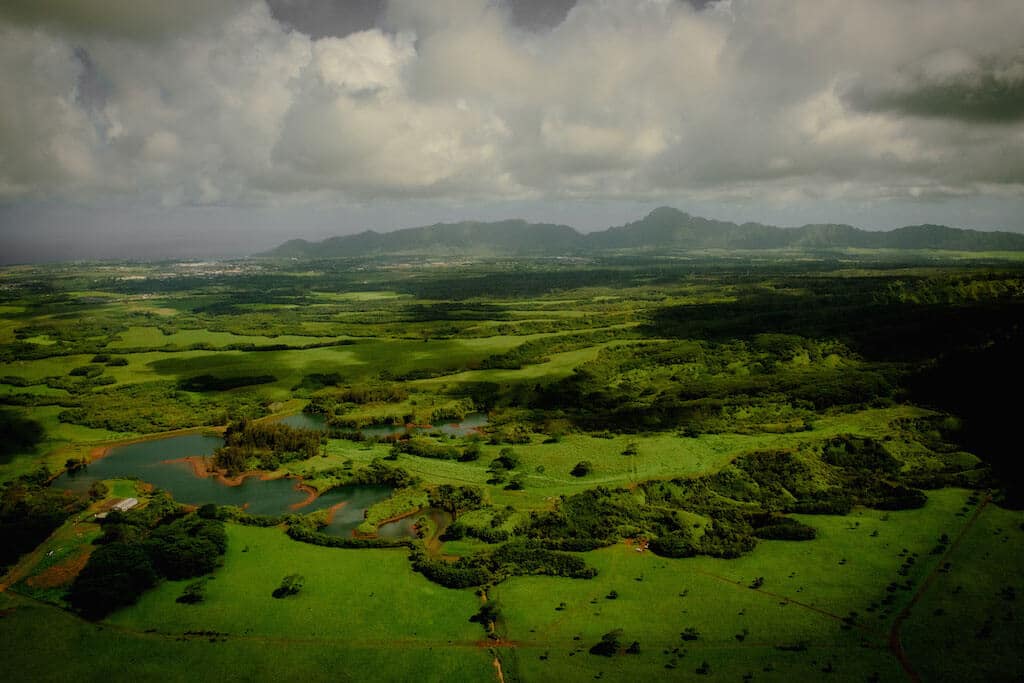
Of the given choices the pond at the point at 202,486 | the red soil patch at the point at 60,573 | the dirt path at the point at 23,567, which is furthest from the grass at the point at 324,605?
the dirt path at the point at 23,567

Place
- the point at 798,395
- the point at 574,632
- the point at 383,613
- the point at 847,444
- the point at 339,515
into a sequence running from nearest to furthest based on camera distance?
the point at 574,632 < the point at 383,613 < the point at 339,515 < the point at 847,444 < the point at 798,395

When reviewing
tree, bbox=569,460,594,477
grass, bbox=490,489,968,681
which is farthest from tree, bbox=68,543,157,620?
tree, bbox=569,460,594,477

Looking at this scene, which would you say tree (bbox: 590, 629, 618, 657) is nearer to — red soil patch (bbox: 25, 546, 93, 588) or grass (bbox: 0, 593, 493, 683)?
grass (bbox: 0, 593, 493, 683)

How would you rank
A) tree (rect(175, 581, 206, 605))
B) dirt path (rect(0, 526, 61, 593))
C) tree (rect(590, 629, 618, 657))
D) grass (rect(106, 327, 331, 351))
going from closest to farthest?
tree (rect(590, 629, 618, 657)) < tree (rect(175, 581, 206, 605)) < dirt path (rect(0, 526, 61, 593)) < grass (rect(106, 327, 331, 351))

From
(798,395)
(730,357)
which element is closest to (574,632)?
(798,395)

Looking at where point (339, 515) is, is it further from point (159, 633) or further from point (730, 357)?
point (730, 357)

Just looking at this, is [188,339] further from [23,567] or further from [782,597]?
[782,597]
